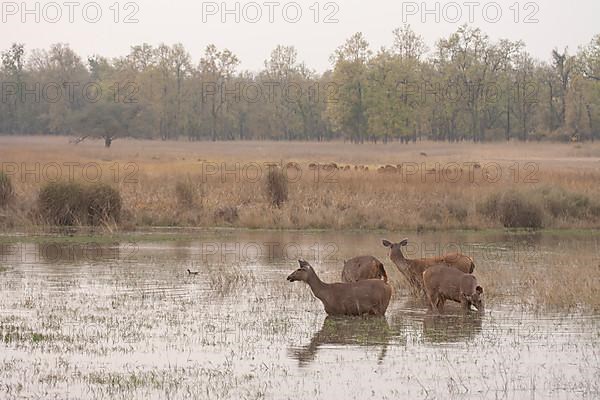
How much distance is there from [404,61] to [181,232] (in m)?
62.8

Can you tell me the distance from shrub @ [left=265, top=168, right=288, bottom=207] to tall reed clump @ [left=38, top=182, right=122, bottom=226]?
546 centimetres

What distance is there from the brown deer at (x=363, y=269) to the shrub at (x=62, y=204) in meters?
15.5

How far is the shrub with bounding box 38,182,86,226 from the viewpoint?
3111 centimetres

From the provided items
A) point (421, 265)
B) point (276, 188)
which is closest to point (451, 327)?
point (421, 265)

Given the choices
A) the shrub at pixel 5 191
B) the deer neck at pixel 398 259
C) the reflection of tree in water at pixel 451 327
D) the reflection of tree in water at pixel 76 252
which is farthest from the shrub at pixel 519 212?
the reflection of tree in water at pixel 451 327

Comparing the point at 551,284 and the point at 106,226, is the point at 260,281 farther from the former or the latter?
the point at 106,226

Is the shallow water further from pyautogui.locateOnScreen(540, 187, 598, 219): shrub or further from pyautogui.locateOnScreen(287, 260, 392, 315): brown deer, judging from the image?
pyautogui.locateOnScreen(540, 187, 598, 219): shrub

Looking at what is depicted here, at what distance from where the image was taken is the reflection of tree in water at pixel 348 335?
1334 cm

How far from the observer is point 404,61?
91.1 m

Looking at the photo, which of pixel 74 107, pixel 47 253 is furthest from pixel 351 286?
pixel 74 107

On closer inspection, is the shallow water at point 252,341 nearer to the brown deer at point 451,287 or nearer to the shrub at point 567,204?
the brown deer at point 451,287

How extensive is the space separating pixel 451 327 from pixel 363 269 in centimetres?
242

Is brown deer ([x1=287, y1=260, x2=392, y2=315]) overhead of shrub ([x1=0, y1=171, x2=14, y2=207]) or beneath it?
beneath

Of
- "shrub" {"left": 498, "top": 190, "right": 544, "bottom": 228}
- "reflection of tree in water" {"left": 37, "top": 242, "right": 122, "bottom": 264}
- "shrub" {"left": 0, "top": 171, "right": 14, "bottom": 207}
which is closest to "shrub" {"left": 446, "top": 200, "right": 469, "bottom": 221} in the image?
"shrub" {"left": 498, "top": 190, "right": 544, "bottom": 228}
